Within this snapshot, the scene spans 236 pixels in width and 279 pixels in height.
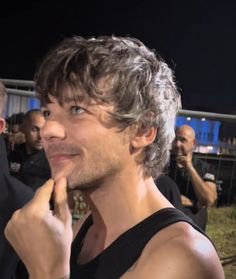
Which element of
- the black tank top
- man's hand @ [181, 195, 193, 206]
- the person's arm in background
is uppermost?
the black tank top

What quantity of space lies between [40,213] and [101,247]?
0.35 m

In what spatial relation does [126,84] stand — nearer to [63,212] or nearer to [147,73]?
[147,73]

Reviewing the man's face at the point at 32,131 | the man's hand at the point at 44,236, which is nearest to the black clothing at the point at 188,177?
the man's face at the point at 32,131

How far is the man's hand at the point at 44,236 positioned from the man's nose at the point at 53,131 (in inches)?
6.3

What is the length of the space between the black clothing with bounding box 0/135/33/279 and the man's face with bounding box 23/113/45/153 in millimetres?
1922

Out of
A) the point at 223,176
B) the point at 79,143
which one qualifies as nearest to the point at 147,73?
the point at 79,143

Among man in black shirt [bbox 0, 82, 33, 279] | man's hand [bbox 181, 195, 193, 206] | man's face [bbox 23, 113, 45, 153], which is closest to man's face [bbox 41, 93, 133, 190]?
man in black shirt [bbox 0, 82, 33, 279]

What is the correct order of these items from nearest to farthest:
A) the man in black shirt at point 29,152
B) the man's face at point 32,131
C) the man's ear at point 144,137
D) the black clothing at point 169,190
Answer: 1. the man's ear at point 144,137
2. the black clothing at point 169,190
3. the man in black shirt at point 29,152
4. the man's face at point 32,131

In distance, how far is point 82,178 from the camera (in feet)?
4.57

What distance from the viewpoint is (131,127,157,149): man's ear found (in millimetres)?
1479

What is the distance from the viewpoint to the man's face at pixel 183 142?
163 inches

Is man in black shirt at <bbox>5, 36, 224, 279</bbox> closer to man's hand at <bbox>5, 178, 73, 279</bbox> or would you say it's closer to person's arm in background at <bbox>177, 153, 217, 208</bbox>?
man's hand at <bbox>5, 178, 73, 279</bbox>

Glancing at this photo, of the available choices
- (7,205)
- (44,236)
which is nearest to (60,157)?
(44,236)

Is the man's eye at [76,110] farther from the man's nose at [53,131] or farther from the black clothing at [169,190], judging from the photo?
the black clothing at [169,190]
